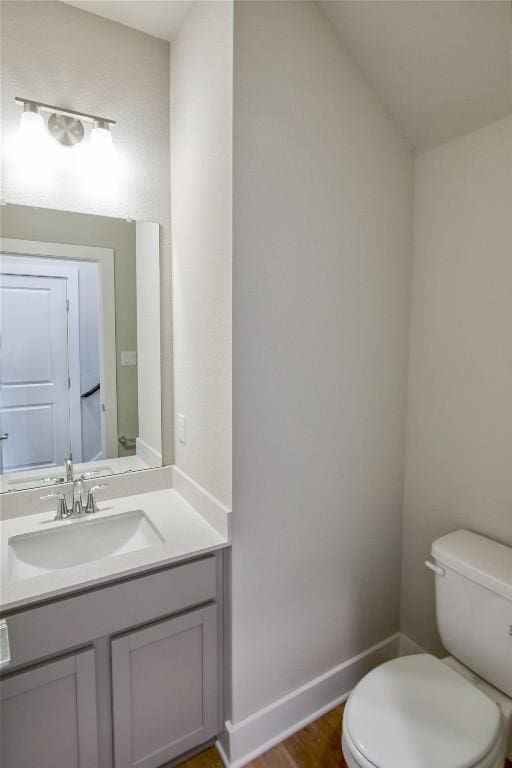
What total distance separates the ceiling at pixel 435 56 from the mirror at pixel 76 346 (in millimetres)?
999

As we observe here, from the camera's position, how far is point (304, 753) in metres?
1.51

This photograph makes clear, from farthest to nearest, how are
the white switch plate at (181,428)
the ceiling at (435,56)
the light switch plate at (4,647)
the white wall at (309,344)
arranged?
the white switch plate at (181,428)
the white wall at (309,344)
the ceiling at (435,56)
the light switch plate at (4,647)

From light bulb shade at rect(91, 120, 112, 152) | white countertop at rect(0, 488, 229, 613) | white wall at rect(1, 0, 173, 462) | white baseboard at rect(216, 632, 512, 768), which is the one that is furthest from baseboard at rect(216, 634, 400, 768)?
light bulb shade at rect(91, 120, 112, 152)

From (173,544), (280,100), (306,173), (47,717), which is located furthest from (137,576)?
(280,100)

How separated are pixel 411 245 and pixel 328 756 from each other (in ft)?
6.49

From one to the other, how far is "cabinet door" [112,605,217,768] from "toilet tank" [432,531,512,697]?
2.66ft

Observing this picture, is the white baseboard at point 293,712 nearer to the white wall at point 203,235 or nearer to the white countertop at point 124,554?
the white countertop at point 124,554

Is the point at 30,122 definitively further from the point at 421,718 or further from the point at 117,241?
the point at 421,718

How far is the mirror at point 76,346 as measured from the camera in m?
1.50

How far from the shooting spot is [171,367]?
5.97ft

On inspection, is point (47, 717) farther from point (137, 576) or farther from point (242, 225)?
point (242, 225)

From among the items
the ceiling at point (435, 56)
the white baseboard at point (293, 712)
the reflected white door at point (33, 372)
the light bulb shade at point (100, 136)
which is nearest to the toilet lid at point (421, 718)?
the white baseboard at point (293, 712)

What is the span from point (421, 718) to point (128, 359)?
1557mm

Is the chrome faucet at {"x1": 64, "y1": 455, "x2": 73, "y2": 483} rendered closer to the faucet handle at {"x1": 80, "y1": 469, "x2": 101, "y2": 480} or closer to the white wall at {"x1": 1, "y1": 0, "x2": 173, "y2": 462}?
the faucet handle at {"x1": 80, "y1": 469, "x2": 101, "y2": 480}
